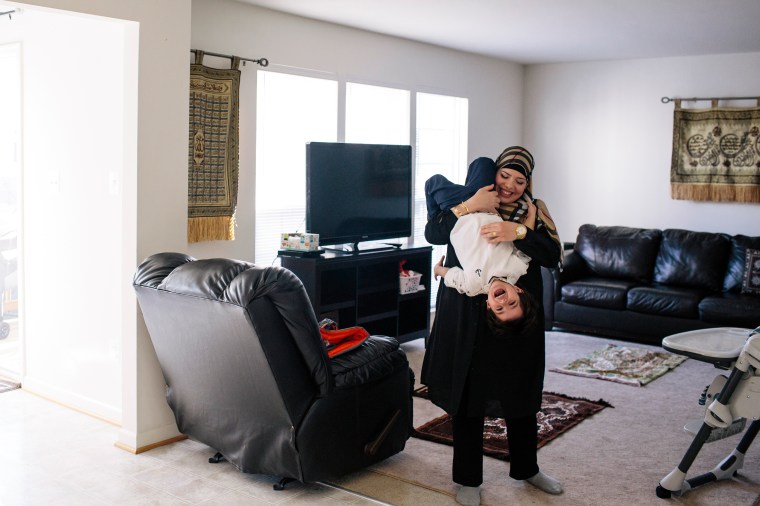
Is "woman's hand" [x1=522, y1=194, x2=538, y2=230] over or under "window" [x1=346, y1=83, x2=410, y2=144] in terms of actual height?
under

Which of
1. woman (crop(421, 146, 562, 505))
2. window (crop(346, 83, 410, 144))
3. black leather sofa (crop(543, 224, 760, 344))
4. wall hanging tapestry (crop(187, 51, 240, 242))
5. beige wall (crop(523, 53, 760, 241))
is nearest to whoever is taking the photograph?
woman (crop(421, 146, 562, 505))

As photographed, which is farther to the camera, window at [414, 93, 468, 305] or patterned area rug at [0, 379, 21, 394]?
window at [414, 93, 468, 305]

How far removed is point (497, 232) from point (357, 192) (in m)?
2.88

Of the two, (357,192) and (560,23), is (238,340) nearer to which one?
(357,192)

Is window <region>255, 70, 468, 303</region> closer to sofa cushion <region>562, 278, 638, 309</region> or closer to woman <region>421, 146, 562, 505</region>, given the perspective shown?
sofa cushion <region>562, 278, 638, 309</region>

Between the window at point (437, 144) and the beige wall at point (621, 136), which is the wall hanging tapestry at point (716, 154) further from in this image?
the window at point (437, 144)

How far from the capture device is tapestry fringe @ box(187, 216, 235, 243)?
16.7 feet

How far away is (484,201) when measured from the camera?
10.2 feet

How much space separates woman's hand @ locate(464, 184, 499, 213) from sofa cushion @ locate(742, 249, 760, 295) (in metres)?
3.98

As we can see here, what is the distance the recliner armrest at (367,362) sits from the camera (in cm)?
339

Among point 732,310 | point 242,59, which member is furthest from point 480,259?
point 732,310

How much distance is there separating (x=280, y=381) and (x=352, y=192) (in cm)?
282

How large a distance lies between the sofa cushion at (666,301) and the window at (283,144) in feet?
9.01

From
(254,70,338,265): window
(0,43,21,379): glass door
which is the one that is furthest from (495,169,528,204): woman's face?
(0,43,21,379): glass door
